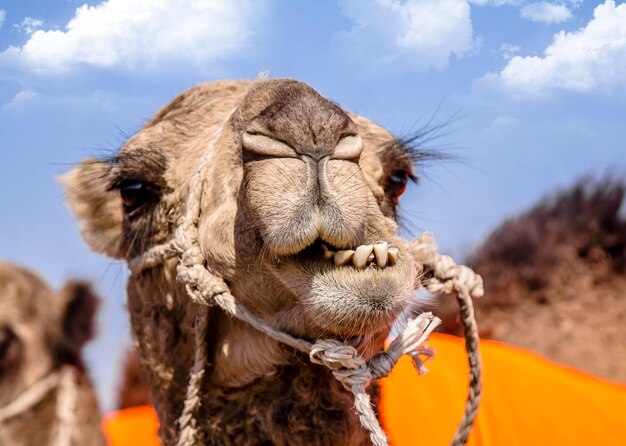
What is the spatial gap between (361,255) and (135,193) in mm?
1330

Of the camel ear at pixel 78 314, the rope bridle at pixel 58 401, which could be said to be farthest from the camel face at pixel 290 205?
the camel ear at pixel 78 314

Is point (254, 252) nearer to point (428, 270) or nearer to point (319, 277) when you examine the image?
point (319, 277)

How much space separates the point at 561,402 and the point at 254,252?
2.84 meters

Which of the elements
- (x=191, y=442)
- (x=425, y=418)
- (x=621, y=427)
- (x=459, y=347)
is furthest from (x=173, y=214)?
(x=621, y=427)

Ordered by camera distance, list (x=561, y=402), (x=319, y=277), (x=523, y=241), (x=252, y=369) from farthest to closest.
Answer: (x=523, y=241) → (x=561, y=402) → (x=252, y=369) → (x=319, y=277)

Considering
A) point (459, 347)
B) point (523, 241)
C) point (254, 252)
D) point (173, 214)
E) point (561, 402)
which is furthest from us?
point (523, 241)

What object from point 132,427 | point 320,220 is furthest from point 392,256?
point 132,427

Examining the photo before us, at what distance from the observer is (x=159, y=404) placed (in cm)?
305

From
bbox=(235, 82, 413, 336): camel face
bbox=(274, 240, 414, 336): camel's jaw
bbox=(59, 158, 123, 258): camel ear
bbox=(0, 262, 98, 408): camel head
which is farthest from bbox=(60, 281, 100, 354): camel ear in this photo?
bbox=(274, 240, 414, 336): camel's jaw

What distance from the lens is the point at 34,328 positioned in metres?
4.70

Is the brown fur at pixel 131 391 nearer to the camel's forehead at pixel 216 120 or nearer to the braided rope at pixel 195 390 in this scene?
the camel's forehead at pixel 216 120

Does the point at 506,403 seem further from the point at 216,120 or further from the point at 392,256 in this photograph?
the point at 392,256

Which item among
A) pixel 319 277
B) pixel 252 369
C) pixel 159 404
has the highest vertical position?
pixel 319 277

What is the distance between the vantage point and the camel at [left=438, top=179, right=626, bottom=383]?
4.82m
